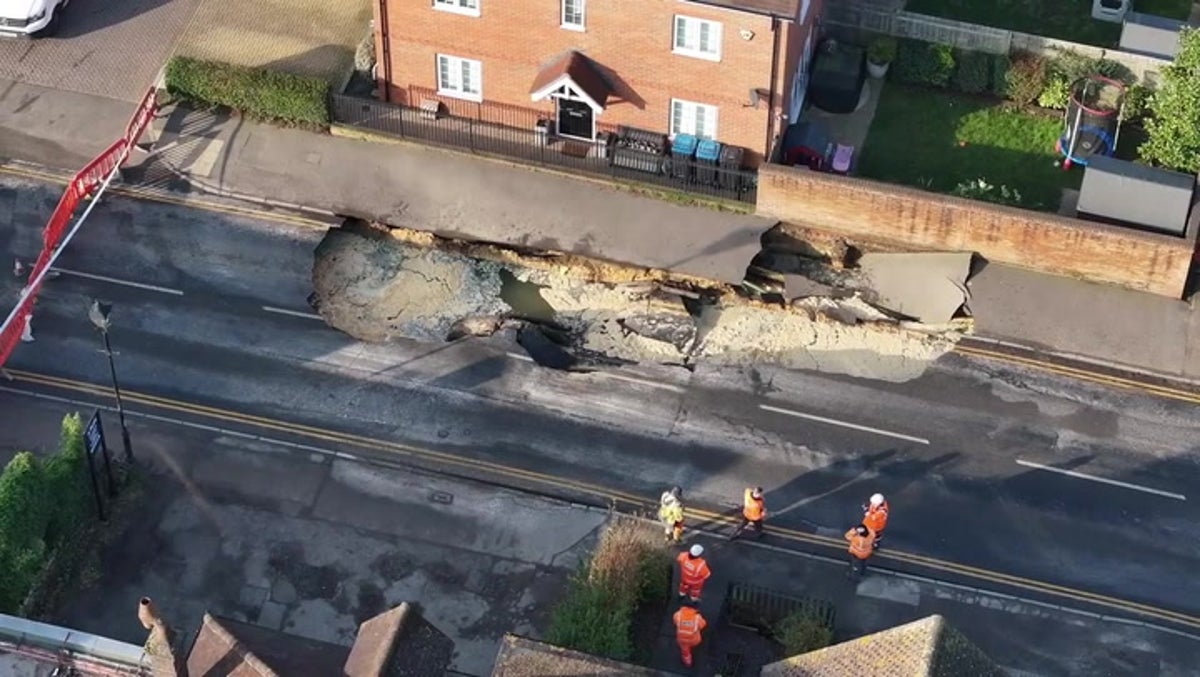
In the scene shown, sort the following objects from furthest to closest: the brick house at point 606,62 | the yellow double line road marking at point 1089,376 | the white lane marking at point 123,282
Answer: the brick house at point 606,62 < the white lane marking at point 123,282 < the yellow double line road marking at point 1089,376

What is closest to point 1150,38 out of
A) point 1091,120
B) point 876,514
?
point 1091,120

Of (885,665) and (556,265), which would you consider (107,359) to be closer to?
(556,265)

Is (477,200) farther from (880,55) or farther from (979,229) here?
(979,229)

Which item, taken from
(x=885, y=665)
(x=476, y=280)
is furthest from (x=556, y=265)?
(x=885, y=665)

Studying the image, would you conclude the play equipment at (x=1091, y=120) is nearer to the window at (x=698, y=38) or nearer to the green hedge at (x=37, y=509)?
the window at (x=698, y=38)

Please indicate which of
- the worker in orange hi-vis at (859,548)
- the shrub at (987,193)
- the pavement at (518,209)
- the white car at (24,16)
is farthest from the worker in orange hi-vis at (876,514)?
the white car at (24,16)
